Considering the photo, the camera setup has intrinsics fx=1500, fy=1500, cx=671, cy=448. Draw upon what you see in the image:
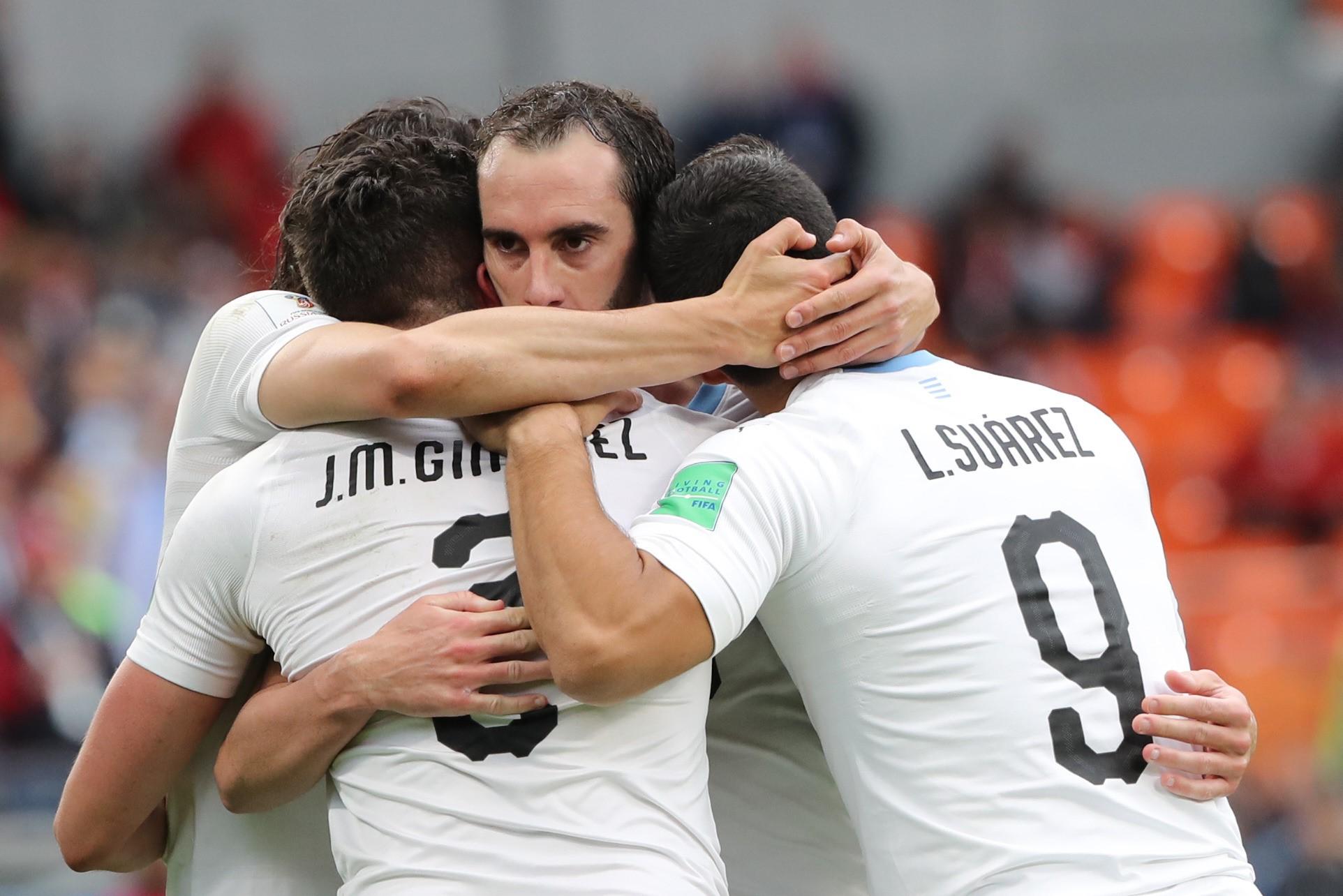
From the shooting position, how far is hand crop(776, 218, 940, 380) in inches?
115

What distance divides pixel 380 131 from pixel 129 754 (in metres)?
1.42

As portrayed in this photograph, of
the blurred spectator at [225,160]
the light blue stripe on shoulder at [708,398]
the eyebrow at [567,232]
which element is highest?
the eyebrow at [567,232]

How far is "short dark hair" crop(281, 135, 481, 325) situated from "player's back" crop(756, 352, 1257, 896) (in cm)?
82

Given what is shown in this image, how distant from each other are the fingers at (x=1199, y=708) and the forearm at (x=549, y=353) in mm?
1007

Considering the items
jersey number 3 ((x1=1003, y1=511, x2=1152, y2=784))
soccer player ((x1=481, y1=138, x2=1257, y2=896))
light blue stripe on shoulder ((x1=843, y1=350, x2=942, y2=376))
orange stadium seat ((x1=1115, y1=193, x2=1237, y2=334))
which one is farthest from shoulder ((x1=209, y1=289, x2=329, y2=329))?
orange stadium seat ((x1=1115, y1=193, x2=1237, y2=334))

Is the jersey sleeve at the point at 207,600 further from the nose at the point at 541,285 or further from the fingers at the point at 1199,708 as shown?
the fingers at the point at 1199,708

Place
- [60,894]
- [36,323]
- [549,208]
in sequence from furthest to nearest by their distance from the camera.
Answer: [36,323], [60,894], [549,208]

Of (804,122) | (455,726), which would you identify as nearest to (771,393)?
(455,726)

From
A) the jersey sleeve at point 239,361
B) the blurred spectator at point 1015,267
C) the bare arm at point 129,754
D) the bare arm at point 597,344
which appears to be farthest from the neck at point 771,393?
the blurred spectator at point 1015,267

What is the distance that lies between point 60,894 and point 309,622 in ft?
12.8

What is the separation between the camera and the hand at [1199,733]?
2.69 meters

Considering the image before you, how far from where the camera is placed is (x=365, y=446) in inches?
111

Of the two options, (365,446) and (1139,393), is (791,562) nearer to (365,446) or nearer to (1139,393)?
(365,446)

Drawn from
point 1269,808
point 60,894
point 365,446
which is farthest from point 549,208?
point 1269,808
